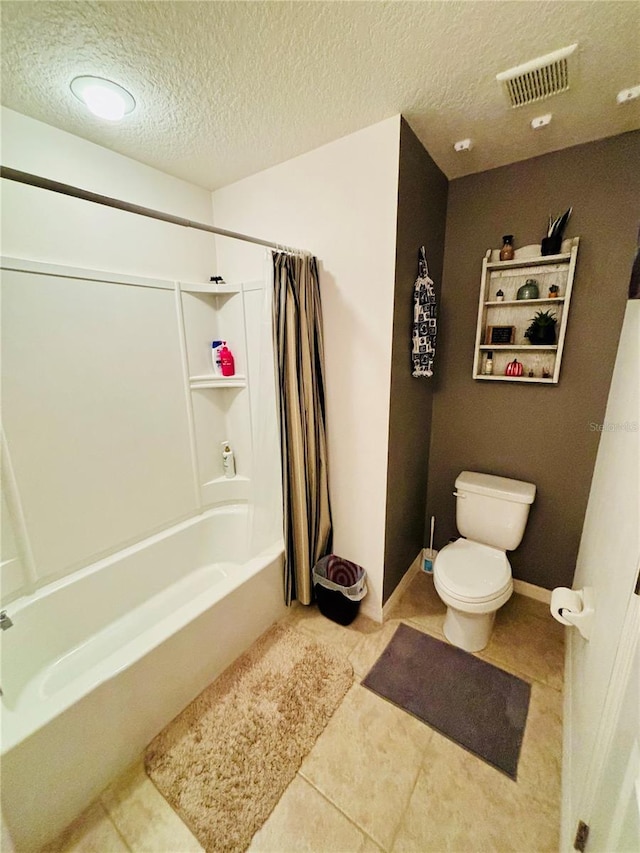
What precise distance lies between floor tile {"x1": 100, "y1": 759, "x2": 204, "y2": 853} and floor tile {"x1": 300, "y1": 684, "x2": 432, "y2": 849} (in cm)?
42

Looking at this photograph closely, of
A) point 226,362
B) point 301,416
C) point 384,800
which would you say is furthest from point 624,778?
point 226,362

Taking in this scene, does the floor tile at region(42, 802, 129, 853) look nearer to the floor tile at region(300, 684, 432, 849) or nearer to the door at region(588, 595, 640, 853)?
the floor tile at region(300, 684, 432, 849)

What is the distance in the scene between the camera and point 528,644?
5.46 ft

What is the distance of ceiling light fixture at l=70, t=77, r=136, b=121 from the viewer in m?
1.15

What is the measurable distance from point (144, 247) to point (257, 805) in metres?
2.50

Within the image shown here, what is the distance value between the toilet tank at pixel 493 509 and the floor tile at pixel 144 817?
67.7 inches

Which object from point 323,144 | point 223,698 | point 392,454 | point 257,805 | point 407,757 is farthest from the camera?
point 392,454

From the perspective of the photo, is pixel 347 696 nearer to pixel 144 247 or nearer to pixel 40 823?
pixel 40 823

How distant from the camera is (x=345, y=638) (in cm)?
172

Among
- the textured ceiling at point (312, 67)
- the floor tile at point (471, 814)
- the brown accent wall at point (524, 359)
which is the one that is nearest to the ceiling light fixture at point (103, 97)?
the textured ceiling at point (312, 67)

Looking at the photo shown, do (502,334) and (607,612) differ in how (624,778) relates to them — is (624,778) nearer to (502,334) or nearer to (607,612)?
(607,612)

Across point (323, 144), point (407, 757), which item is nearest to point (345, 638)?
point (407, 757)

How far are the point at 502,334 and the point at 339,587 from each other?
168 centimetres

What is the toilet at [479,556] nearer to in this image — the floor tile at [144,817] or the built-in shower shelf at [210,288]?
the floor tile at [144,817]
